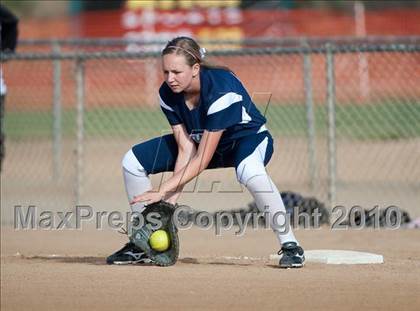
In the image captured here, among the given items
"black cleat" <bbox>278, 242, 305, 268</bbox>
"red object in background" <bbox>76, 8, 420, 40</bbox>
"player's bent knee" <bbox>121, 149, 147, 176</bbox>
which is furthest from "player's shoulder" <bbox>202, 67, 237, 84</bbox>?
"red object in background" <bbox>76, 8, 420, 40</bbox>

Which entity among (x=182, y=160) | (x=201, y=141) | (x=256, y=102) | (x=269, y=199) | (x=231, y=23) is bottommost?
(x=269, y=199)

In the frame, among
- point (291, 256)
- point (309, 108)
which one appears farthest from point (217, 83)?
point (309, 108)

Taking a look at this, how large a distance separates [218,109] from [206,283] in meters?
1.23

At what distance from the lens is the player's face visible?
696 centimetres

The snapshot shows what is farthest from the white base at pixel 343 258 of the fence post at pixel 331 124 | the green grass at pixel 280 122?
the green grass at pixel 280 122

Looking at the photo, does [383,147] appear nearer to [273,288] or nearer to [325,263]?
[325,263]

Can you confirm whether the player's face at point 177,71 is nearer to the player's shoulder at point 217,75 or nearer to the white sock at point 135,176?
the player's shoulder at point 217,75

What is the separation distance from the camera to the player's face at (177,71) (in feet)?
22.8

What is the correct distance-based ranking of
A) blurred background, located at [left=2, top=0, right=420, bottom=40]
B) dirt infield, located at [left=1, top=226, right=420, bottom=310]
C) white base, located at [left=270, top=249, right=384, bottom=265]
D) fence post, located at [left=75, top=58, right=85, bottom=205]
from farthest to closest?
blurred background, located at [left=2, top=0, right=420, bottom=40]
fence post, located at [left=75, top=58, right=85, bottom=205]
white base, located at [left=270, top=249, right=384, bottom=265]
dirt infield, located at [left=1, top=226, right=420, bottom=310]

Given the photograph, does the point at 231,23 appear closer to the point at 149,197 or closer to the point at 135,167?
the point at 135,167

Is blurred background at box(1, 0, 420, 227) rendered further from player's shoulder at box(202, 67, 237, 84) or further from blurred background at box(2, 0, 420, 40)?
player's shoulder at box(202, 67, 237, 84)

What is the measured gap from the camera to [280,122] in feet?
48.2

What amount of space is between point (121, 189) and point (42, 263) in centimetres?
591

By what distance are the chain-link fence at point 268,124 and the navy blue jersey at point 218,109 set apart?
12.4ft
